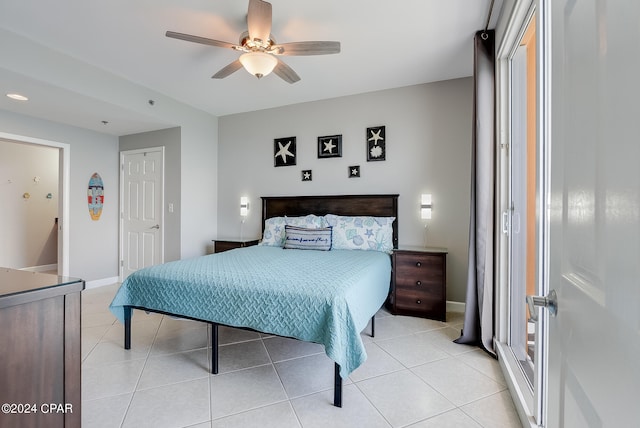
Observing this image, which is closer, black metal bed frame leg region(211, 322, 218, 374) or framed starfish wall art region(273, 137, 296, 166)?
black metal bed frame leg region(211, 322, 218, 374)

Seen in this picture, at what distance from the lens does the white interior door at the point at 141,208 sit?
14.6 feet

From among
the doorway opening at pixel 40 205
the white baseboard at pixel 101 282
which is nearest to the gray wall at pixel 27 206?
the doorway opening at pixel 40 205

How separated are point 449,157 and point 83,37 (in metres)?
3.84

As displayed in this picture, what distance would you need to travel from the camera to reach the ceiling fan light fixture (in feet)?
7.63

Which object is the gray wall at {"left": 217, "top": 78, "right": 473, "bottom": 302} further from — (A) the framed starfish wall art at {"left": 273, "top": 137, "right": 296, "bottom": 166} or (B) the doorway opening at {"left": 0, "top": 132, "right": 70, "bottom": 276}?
(B) the doorway opening at {"left": 0, "top": 132, "right": 70, "bottom": 276}

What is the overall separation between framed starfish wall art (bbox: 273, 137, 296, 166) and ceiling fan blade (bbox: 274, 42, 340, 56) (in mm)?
1957

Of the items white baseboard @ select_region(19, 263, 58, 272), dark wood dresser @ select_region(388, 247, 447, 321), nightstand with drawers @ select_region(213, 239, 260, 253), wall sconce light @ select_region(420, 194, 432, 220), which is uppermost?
wall sconce light @ select_region(420, 194, 432, 220)

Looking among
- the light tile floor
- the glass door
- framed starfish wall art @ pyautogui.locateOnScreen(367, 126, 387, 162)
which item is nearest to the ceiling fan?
the glass door

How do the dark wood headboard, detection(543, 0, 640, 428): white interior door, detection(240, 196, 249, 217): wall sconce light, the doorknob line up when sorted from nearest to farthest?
detection(543, 0, 640, 428): white interior door
the doorknob
the dark wood headboard
detection(240, 196, 249, 217): wall sconce light

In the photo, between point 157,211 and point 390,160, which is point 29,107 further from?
point 390,160

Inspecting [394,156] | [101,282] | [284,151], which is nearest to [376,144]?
[394,156]

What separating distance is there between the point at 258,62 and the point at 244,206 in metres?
2.57

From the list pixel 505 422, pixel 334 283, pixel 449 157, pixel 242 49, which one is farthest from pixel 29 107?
pixel 505 422

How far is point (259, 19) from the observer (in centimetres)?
206
